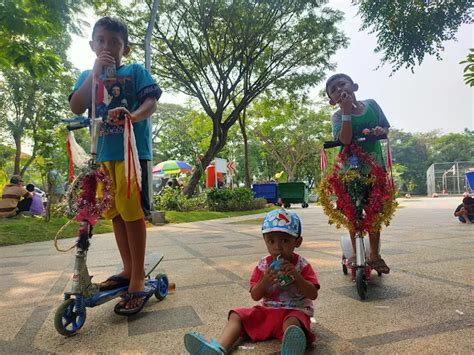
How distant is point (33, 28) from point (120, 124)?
4436mm

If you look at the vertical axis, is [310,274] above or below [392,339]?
above

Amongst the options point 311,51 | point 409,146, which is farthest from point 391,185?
point 409,146

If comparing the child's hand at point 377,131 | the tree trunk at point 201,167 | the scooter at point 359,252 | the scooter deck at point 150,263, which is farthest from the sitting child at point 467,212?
the tree trunk at point 201,167

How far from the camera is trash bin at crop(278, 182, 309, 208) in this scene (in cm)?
1972

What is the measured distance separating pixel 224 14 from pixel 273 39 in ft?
7.51

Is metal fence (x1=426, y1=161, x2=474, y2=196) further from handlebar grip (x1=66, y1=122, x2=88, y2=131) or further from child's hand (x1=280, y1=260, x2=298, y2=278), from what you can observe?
handlebar grip (x1=66, y1=122, x2=88, y2=131)

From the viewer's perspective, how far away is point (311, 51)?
1547 cm

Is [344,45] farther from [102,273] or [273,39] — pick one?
[102,273]

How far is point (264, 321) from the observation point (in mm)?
1874

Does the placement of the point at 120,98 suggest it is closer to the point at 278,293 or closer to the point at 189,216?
the point at 278,293

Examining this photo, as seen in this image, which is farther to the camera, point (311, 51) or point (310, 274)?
point (311, 51)

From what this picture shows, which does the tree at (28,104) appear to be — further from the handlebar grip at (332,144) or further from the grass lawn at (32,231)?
the handlebar grip at (332,144)

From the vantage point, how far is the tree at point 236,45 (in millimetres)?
13781

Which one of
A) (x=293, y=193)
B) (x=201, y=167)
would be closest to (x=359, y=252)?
(x=201, y=167)
